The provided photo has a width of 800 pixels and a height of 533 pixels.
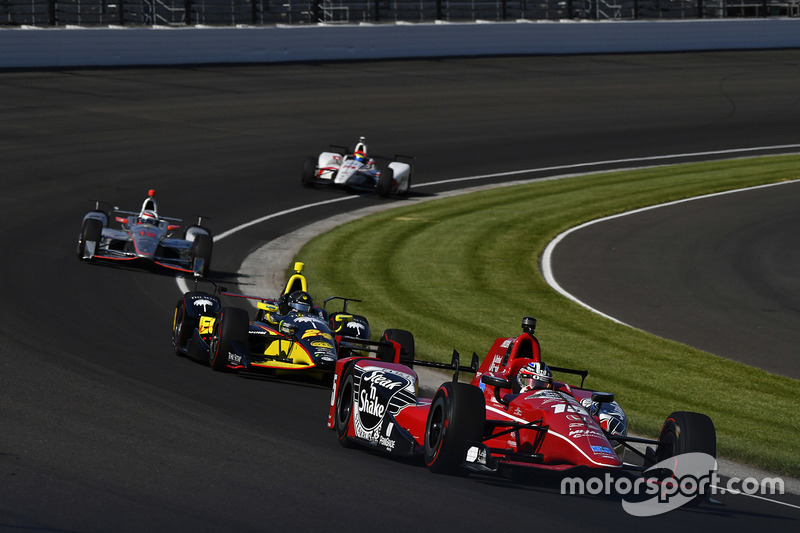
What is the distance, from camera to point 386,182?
101ft

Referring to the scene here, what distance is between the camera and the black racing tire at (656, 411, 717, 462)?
1041cm

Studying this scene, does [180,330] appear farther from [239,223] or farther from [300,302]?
[239,223]

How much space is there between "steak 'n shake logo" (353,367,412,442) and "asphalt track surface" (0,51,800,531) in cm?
40

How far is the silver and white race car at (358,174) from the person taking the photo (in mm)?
31031

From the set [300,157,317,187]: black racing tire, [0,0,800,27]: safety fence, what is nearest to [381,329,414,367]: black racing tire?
[300,157,317,187]: black racing tire

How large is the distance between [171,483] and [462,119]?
31.2m

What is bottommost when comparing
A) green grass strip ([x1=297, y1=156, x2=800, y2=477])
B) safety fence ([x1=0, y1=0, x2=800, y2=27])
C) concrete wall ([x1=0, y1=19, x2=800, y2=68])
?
green grass strip ([x1=297, y1=156, x2=800, y2=477])

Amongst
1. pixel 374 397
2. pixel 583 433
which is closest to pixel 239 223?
pixel 374 397

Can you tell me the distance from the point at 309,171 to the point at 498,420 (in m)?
20.5

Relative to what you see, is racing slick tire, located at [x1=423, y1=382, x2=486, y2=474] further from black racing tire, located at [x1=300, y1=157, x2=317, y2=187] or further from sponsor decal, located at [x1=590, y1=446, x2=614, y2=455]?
black racing tire, located at [x1=300, y1=157, x2=317, y2=187]

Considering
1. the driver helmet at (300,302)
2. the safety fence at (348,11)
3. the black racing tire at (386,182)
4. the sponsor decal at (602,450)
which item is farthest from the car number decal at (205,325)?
the safety fence at (348,11)

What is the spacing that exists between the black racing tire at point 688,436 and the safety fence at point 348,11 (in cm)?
3542

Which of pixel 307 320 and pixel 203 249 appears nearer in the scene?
pixel 307 320

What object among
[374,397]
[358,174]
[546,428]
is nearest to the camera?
[546,428]
